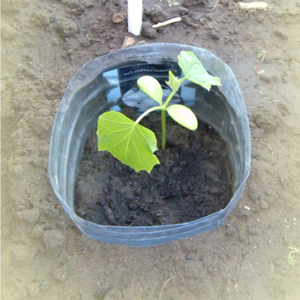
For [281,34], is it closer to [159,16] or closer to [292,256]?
[159,16]

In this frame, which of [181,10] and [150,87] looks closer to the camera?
[150,87]

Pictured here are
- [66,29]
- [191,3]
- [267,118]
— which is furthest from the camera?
[191,3]

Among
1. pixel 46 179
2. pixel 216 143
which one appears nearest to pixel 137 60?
pixel 216 143

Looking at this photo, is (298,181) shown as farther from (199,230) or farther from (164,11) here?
(164,11)

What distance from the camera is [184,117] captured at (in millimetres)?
1137

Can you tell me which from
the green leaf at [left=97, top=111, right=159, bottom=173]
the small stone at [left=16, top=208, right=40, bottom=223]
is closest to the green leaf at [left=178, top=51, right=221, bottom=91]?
the green leaf at [left=97, top=111, right=159, bottom=173]

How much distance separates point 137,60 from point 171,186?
1.79 feet

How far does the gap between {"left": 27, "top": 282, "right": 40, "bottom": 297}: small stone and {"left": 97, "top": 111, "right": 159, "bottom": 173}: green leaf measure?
0.50m

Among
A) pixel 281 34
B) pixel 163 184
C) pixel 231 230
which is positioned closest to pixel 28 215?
pixel 163 184

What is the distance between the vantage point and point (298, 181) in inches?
53.1

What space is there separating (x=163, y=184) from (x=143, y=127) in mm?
409

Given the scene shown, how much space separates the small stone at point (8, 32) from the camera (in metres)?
1.65

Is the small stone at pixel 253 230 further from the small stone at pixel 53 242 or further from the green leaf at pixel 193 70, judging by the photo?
the small stone at pixel 53 242

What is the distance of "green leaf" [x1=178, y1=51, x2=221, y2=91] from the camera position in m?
1.18
